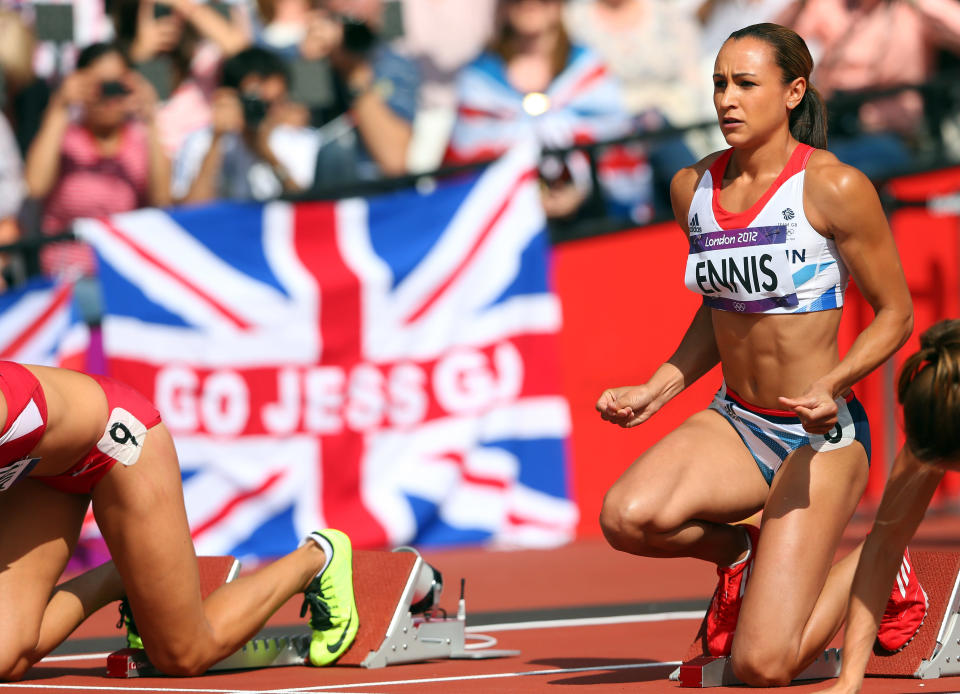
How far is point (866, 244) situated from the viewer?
16.3 ft

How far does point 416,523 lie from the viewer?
962 cm

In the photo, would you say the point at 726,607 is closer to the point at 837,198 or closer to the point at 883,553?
the point at 883,553

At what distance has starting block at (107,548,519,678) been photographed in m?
5.84

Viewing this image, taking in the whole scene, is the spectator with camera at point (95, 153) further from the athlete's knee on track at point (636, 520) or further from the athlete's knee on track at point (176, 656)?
the athlete's knee on track at point (636, 520)

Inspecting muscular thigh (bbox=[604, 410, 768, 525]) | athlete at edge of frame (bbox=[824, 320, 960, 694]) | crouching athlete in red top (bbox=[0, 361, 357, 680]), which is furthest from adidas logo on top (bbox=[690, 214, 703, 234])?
crouching athlete in red top (bbox=[0, 361, 357, 680])

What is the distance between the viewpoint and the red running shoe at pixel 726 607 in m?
5.22

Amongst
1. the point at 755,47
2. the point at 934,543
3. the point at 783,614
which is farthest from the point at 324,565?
the point at 934,543

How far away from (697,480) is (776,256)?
77cm

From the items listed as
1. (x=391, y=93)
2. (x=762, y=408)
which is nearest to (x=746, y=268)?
(x=762, y=408)

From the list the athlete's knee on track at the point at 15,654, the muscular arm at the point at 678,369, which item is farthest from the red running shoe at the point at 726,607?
the athlete's knee on track at the point at 15,654

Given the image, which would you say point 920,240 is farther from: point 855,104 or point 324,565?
point 324,565

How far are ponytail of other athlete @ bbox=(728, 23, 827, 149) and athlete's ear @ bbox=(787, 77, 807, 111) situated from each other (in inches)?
0.5

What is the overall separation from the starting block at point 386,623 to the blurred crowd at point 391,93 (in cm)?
396

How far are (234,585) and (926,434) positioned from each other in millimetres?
2587
